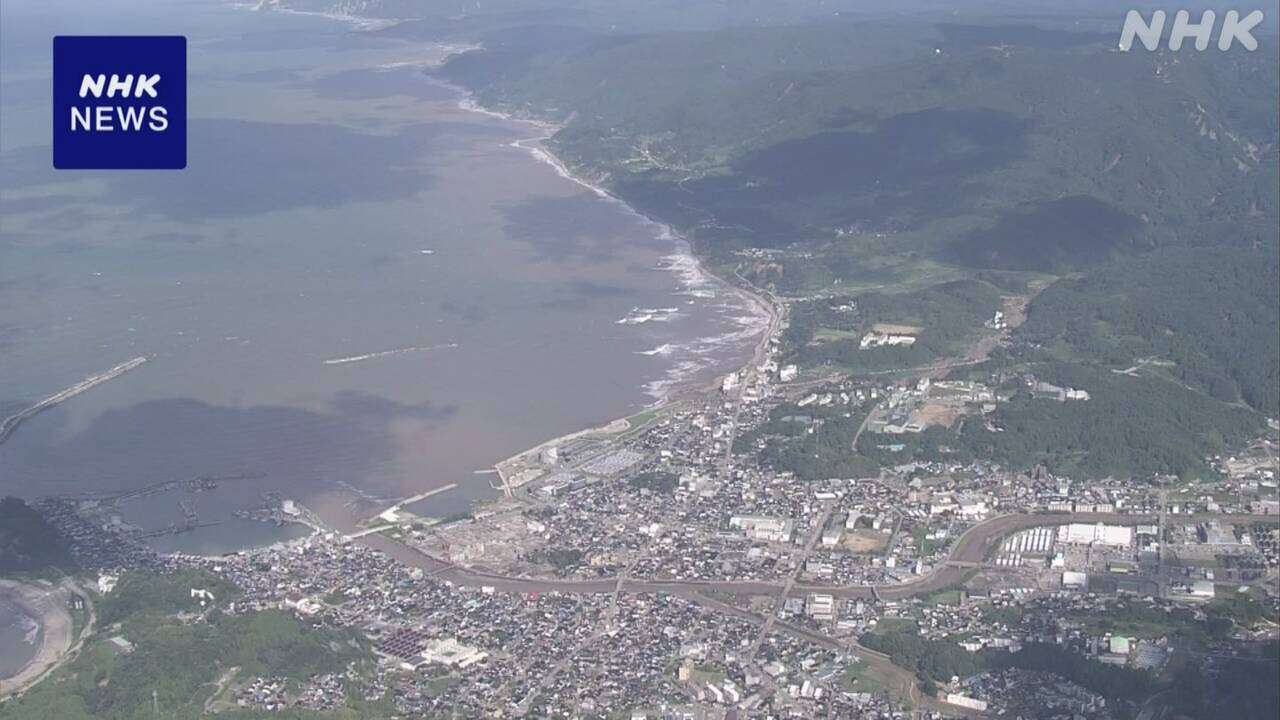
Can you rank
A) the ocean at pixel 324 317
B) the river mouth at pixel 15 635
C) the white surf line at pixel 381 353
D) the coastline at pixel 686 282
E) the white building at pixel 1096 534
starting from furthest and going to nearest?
the white surf line at pixel 381 353 < the coastline at pixel 686 282 < the ocean at pixel 324 317 < the white building at pixel 1096 534 < the river mouth at pixel 15 635

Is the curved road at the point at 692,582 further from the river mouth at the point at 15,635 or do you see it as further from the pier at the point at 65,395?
the pier at the point at 65,395

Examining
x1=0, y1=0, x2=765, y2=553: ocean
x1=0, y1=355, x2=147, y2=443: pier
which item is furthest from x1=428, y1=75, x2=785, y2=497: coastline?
x1=0, y1=355, x2=147, y2=443: pier

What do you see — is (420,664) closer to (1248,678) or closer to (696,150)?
(1248,678)

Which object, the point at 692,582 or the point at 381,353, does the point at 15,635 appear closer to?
the point at 692,582

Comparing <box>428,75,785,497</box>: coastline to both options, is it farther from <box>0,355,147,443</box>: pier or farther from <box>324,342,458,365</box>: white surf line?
<box>0,355,147,443</box>: pier

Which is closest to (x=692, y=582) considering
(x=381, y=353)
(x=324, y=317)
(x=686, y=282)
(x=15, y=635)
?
(x=15, y=635)

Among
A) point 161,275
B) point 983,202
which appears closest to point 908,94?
point 983,202

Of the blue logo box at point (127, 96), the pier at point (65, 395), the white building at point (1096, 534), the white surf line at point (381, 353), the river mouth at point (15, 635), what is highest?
the blue logo box at point (127, 96)

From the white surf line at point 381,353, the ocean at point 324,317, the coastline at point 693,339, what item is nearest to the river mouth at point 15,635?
the ocean at point 324,317
